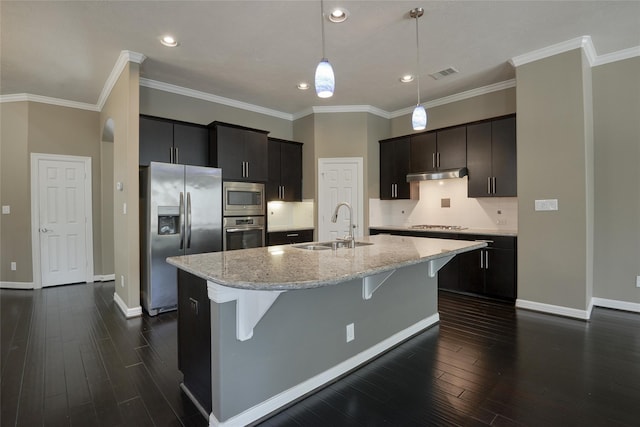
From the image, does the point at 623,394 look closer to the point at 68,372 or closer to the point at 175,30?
the point at 68,372

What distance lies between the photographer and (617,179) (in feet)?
11.5

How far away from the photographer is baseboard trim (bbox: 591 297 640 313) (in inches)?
136

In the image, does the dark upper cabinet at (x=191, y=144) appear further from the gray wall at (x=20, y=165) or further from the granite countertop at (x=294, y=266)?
the granite countertop at (x=294, y=266)

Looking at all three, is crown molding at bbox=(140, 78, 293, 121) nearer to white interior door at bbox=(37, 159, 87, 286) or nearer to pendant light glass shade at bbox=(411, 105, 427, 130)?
white interior door at bbox=(37, 159, 87, 286)

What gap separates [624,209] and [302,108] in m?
4.57

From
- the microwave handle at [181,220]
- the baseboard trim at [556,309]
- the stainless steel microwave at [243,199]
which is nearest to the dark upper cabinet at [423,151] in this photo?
the baseboard trim at [556,309]

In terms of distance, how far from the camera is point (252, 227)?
451 centimetres

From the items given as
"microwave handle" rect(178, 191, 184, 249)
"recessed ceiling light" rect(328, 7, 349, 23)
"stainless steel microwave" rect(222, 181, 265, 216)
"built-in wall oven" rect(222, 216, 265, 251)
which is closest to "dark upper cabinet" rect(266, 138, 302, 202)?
"stainless steel microwave" rect(222, 181, 265, 216)

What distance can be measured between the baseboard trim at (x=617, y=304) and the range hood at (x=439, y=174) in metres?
2.13

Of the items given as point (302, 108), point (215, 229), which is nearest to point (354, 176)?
point (302, 108)

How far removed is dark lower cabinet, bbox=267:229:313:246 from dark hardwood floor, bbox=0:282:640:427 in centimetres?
185

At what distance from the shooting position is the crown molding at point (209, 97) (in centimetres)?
422

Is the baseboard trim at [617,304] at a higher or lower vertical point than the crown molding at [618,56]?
lower

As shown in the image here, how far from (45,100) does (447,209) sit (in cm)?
652
